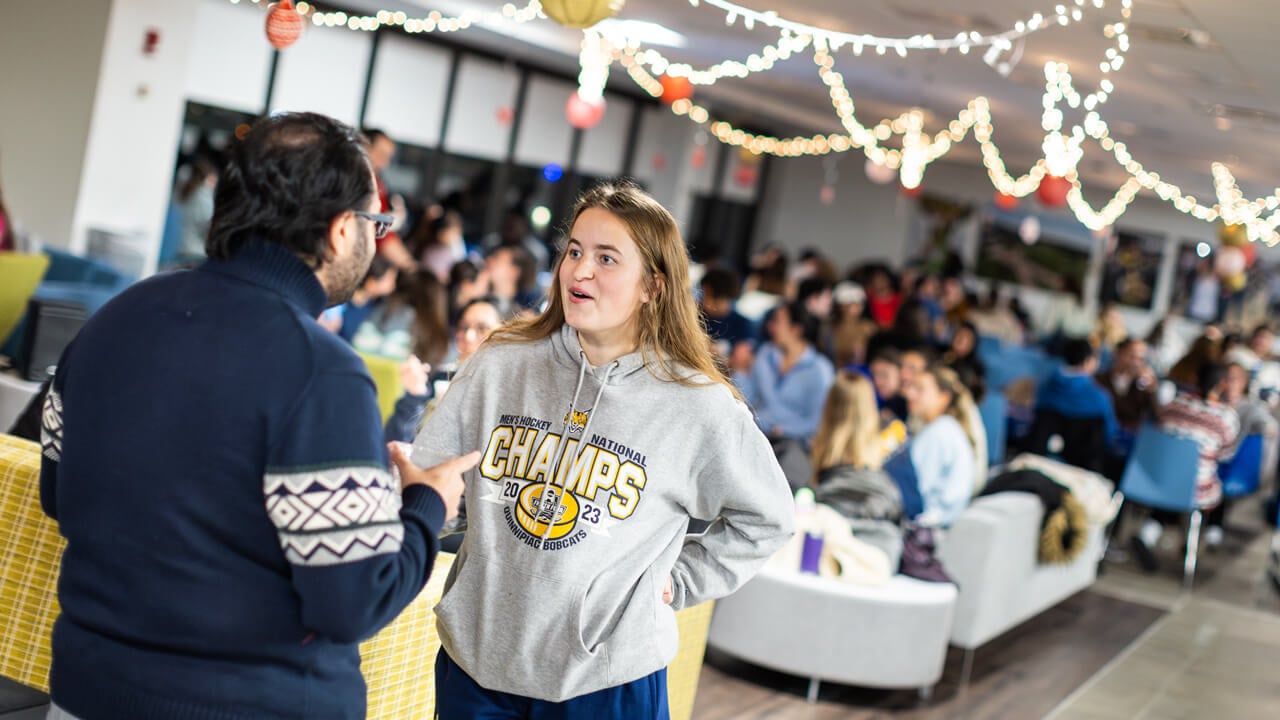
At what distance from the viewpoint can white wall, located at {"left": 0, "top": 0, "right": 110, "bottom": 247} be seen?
7.67 m

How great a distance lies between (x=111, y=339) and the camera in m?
1.49

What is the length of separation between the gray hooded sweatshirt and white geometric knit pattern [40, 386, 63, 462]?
1.72 ft

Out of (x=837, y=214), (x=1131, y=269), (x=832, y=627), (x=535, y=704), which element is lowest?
(x=832, y=627)

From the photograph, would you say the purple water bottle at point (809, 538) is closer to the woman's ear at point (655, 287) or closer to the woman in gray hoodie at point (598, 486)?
the woman in gray hoodie at point (598, 486)

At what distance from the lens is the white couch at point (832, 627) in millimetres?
4551

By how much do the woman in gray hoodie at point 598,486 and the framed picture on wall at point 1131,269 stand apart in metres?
16.2

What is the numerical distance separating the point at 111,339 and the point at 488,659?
75cm

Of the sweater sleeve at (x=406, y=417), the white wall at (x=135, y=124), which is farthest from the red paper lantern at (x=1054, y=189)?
the sweater sleeve at (x=406, y=417)

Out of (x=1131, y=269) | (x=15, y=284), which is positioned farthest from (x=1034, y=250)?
(x=15, y=284)

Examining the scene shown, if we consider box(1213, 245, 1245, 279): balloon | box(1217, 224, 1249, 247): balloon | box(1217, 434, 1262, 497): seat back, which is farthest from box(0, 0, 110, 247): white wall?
box(1213, 245, 1245, 279): balloon

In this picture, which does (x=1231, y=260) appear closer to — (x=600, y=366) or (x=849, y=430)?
(x=849, y=430)

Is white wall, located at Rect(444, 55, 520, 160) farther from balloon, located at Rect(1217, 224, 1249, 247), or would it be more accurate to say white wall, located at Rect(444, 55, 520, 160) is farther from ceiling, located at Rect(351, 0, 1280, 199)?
balloon, located at Rect(1217, 224, 1249, 247)

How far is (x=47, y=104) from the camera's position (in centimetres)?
780

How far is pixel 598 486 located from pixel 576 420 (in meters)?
0.12
